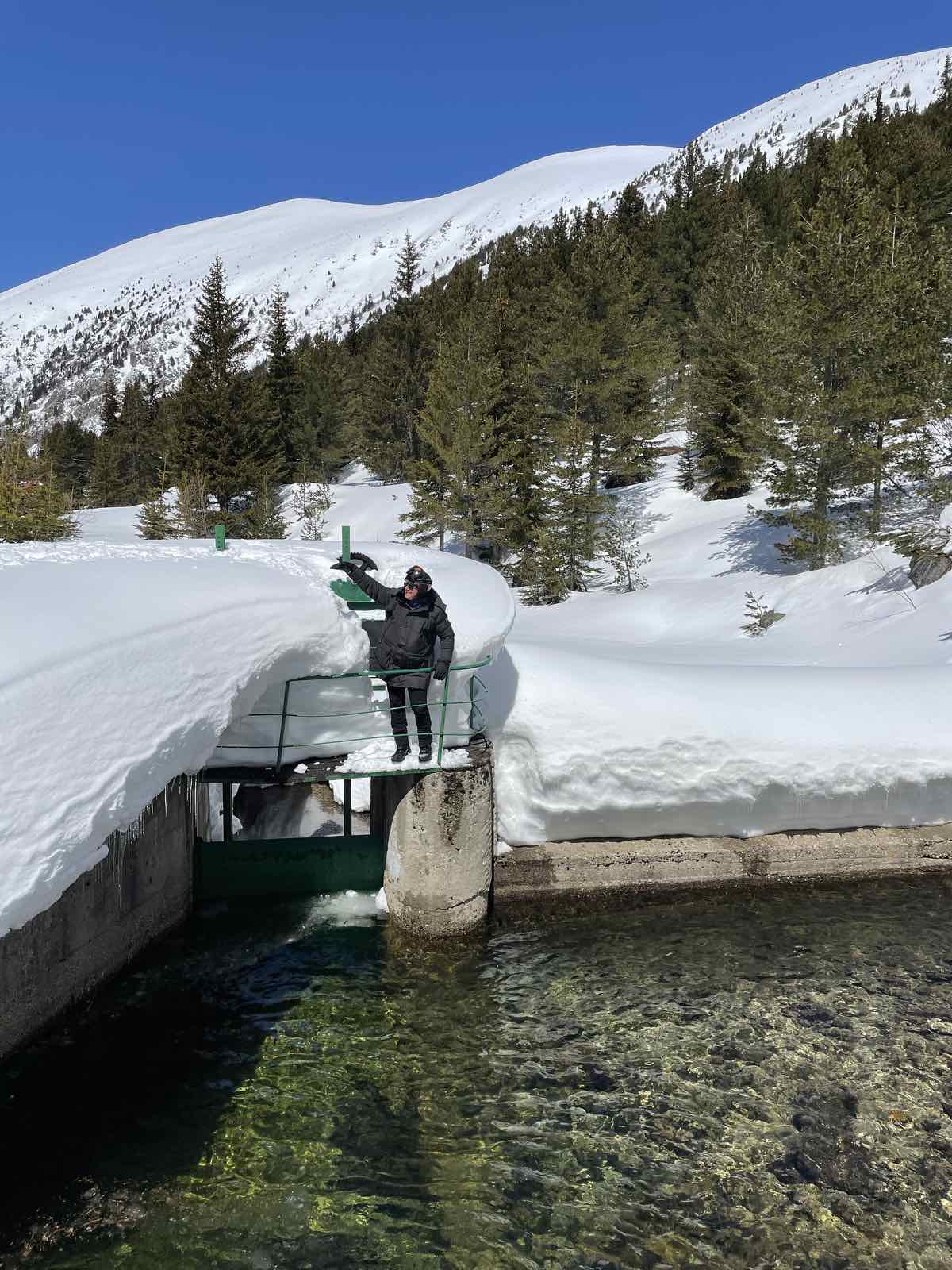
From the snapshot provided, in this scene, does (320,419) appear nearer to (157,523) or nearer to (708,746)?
(157,523)

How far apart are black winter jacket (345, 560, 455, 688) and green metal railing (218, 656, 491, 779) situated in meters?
0.09

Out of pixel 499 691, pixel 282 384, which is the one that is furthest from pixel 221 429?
pixel 499 691

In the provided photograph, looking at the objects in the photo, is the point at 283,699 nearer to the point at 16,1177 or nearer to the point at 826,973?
the point at 16,1177

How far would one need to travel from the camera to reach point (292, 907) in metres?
9.92

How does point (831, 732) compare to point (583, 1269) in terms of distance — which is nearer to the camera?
point (583, 1269)

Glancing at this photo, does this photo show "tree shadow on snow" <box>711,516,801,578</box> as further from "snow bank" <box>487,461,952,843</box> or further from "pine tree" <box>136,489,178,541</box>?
"pine tree" <box>136,489,178,541</box>

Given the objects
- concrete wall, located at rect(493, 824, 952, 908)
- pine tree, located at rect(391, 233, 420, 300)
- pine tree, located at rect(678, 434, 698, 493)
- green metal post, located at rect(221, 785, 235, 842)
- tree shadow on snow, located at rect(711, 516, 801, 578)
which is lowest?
concrete wall, located at rect(493, 824, 952, 908)

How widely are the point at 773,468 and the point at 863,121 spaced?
34.1 metres

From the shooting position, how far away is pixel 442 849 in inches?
357

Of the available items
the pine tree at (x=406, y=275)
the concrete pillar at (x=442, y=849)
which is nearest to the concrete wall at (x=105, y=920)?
the concrete pillar at (x=442, y=849)

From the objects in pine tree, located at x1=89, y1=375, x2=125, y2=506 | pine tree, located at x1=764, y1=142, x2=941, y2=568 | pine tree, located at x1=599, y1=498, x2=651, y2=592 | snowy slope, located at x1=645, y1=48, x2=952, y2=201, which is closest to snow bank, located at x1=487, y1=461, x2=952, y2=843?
pine tree, located at x1=764, y1=142, x2=941, y2=568

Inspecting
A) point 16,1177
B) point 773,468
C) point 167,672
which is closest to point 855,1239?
point 16,1177

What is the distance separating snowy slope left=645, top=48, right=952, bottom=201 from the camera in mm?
136750

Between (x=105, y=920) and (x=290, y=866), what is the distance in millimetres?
2412
